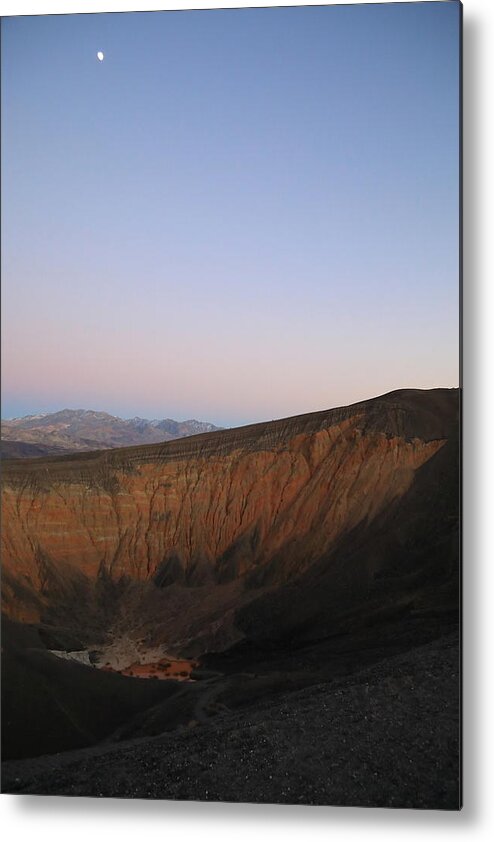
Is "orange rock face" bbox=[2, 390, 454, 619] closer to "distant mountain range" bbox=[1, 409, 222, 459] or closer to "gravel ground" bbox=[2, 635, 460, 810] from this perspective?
"distant mountain range" bbox=[1, 409, 222, 459]

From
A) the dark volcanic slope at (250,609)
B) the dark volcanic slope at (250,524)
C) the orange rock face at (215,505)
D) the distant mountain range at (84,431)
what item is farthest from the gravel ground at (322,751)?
the distant mountain range at (84,431)

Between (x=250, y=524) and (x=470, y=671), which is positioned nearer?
(x=470, y=671)

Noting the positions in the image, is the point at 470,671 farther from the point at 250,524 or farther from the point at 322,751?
the point at 250,524

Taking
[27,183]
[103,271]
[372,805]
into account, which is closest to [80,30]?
[27,183]

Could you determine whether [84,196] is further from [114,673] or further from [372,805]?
[372,805]

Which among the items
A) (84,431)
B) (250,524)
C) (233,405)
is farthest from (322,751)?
(84,431)

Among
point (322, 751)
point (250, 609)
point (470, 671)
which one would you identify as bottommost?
point (322, 751)
